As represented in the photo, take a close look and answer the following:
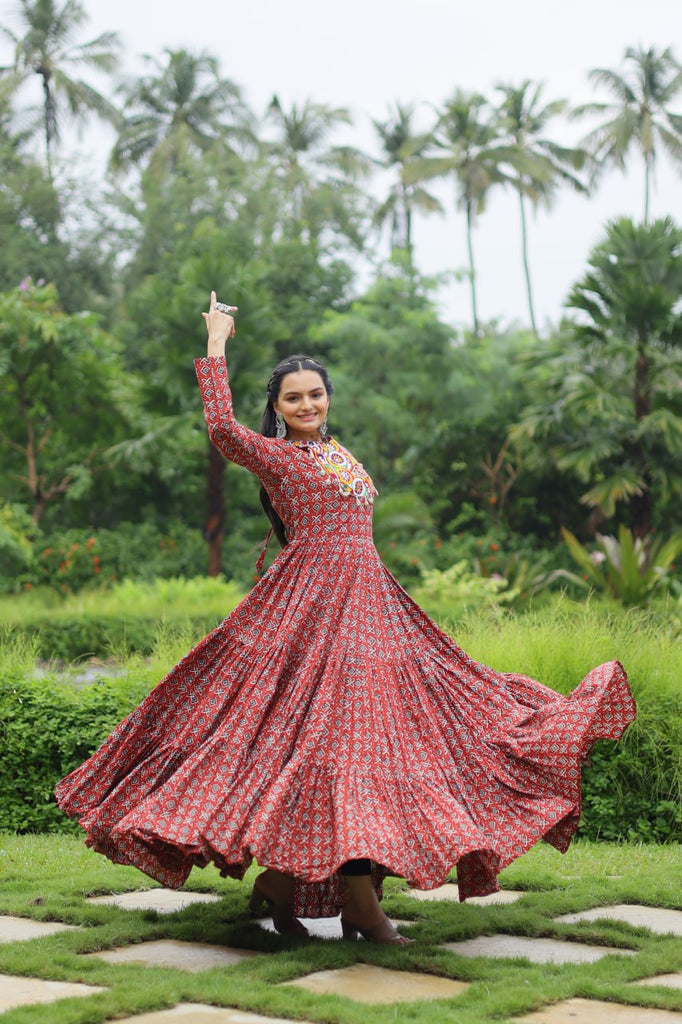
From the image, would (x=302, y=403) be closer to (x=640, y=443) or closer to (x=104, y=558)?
(x=640, y=443)

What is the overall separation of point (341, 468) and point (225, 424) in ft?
1.39


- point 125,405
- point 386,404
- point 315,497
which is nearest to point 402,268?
point 386,404

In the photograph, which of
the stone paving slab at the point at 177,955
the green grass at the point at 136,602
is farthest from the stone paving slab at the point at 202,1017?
the green grass at the point at 136,602

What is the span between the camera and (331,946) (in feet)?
11.3

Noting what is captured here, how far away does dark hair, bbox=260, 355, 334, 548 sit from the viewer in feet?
13.1

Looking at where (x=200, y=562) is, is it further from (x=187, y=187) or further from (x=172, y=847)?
(x=172, y=847)

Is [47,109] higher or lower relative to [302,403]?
higher

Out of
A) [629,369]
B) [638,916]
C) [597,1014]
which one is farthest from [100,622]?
[597,1014]

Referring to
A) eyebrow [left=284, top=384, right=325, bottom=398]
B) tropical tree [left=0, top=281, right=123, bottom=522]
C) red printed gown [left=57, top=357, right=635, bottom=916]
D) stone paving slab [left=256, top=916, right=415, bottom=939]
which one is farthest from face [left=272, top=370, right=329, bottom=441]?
tropical tree [left=0, top=281, right=123, bottom=522]

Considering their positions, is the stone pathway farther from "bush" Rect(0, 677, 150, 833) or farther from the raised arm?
"bush" Rect(0, 677, 150, 833)

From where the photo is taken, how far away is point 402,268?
742 inches

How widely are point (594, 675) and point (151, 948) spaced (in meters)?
1.51

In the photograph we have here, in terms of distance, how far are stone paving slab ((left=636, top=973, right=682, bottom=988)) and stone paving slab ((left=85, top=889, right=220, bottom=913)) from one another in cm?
148

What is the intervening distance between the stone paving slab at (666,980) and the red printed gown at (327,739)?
1.58 feet
